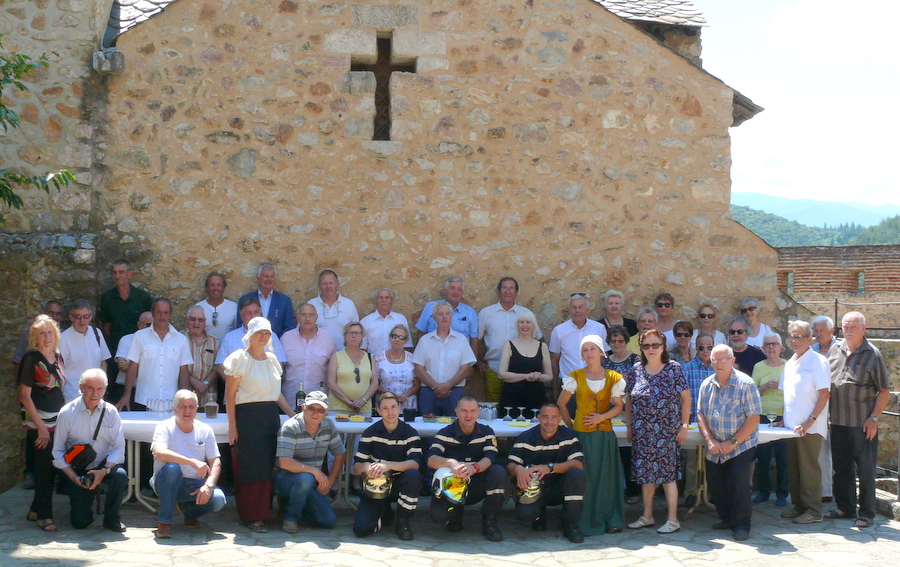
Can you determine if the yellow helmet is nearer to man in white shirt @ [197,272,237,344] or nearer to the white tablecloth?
the white tablecloth

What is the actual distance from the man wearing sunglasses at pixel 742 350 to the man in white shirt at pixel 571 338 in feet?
3.36

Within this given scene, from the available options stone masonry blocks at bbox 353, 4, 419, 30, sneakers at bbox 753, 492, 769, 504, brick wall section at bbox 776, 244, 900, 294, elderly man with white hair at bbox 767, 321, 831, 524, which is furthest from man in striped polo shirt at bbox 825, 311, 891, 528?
brick wall section at bbox 776, 244, 900, 294

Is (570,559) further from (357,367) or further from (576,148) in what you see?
(576,148)

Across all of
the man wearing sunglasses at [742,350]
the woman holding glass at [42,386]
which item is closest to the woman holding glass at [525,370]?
the man wearing sunglasses at [742,350]

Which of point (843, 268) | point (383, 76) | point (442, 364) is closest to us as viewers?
point (442, 364)

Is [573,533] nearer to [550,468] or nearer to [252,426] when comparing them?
[550,468]

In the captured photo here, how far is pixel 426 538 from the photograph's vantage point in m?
5.31

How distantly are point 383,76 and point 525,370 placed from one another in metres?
3.04

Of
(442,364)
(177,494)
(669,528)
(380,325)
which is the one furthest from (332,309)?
(669,528)

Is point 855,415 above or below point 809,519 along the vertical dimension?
above

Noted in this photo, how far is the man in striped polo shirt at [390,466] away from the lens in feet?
17.4

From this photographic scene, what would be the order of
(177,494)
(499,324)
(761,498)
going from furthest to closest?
(499,324) < (761,498) < (177,494)

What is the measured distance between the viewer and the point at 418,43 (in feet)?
25.0

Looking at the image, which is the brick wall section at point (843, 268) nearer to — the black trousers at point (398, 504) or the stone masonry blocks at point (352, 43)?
the stone masonry blocks at point (352, 43)
